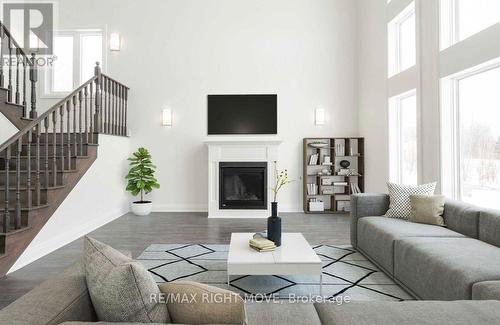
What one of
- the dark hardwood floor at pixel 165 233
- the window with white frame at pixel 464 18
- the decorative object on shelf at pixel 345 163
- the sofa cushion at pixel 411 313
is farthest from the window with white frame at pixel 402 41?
the sofa cushion at pixel 411 313

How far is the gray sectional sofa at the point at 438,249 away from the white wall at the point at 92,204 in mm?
3643

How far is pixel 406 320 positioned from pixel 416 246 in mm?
1427

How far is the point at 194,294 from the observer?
1176 mm

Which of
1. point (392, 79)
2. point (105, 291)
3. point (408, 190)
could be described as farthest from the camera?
point (392, 79)

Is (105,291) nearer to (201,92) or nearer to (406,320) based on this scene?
(406,320)

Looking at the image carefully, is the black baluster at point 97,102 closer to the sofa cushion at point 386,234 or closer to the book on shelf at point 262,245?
the book on shelf at point 262,245

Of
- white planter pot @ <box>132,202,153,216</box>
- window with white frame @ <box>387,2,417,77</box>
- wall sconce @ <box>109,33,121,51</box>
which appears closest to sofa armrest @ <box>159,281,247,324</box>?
window with white frame @ <box>387,2,417,77</box>

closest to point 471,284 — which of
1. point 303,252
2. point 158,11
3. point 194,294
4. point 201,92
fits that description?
point 303,252

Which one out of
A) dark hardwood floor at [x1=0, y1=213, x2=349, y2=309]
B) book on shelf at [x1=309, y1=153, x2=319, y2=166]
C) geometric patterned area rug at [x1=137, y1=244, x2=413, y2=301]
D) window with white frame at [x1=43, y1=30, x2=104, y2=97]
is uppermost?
window with white frame at [x1=43, y1=30, x2=104, y2=97]

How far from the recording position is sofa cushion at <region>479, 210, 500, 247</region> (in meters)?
2.65

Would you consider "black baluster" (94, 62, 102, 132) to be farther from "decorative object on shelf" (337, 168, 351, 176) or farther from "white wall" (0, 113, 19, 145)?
"decorative object on shelf" (337, 168, 351, 176)

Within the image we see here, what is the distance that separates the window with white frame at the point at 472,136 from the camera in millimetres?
3551

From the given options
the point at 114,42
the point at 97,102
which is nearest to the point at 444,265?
the point at 97,102

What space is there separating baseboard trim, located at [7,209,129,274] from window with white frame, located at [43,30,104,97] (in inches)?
121
